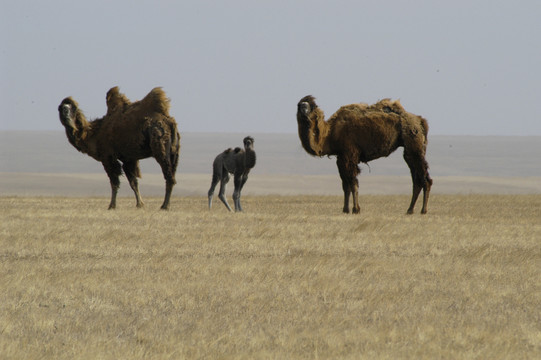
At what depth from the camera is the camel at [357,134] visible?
1781 centimetres

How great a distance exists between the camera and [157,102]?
18625 mm

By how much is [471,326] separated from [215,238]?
20.6 ft

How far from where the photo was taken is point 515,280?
9.40 metres

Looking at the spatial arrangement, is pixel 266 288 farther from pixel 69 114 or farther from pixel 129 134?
pixel 69 114

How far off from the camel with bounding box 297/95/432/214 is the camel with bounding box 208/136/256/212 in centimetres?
129

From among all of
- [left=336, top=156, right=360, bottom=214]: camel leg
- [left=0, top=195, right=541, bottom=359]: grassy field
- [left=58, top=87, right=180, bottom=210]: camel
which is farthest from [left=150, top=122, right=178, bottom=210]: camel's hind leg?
[left=336, top=156, right=360, bottom=214]: camel leg

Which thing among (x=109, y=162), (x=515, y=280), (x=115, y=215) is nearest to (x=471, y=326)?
(x=515, y=280)

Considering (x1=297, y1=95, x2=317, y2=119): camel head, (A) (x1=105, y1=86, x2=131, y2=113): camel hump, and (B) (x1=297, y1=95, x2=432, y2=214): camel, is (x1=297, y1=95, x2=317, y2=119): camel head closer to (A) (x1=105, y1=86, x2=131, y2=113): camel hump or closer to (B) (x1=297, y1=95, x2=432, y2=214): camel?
(B) (x1=297, y1=95, x2=432, y2=214): camel

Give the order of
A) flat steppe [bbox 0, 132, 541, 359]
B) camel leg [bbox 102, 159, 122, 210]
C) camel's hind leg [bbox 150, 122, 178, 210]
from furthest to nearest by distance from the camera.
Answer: camel leg [bbox 102, 159, 122, 210] → camel's hind leg [bbox 150, 122, 178, 210] → flat steppe [bbox 0, 132, 541, 359]

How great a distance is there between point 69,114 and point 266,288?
11.3 meters

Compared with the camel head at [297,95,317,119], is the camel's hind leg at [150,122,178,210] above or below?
below

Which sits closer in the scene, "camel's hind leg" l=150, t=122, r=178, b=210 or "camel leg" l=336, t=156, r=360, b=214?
"camel leg" l=336, t=156, r=360, b=214

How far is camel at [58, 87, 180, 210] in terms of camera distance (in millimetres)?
18453

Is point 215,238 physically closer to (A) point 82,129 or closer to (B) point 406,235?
(B) point 406,235
